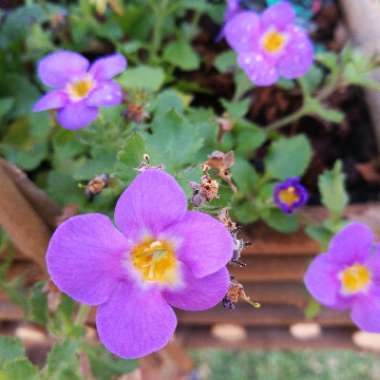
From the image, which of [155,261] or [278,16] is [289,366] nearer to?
[278,16]

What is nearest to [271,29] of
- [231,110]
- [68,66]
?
[231,110]

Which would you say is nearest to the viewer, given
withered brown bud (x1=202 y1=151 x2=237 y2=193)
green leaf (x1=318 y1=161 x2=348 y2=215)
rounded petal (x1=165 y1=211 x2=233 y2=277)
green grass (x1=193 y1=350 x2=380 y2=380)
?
rounded petal (x1=165 y1=211 x2=233 y2=277)

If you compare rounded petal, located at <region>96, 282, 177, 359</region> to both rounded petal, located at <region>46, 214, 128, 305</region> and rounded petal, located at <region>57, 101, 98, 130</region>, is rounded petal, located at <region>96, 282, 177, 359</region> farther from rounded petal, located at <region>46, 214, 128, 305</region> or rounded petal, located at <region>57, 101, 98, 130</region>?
rounded petal, located at <region>57, 101, 98, 130</region>

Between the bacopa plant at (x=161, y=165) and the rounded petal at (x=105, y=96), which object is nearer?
the bacopa plant at (x=161, y=165)

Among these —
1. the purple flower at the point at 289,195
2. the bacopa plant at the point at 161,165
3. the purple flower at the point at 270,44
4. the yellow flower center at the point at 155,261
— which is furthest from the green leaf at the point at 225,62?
the yellow flower center at the point at 155,261

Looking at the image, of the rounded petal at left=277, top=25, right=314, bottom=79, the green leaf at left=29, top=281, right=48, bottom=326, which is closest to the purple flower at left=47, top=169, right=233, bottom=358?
the green leaf at left=29, top=281, right=48, bottom=326

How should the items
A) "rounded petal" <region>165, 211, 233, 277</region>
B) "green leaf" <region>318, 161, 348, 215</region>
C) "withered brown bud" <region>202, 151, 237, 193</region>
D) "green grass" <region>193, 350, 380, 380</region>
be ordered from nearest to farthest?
"rounded petal" <region>165, 211, 233, 277</region>, "withered brown bud" <region>202, 151, 237, 193</region>, "green leaf" <region>318, 161, 348, 215</region>, "green grass" <region>193, 350, 380, 380</region>

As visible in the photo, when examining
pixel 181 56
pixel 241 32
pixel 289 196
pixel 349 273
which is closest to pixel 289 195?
pixel 289 196

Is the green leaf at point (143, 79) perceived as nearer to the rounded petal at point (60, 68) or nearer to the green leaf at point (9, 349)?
the rounded petal at point (60, 68)
